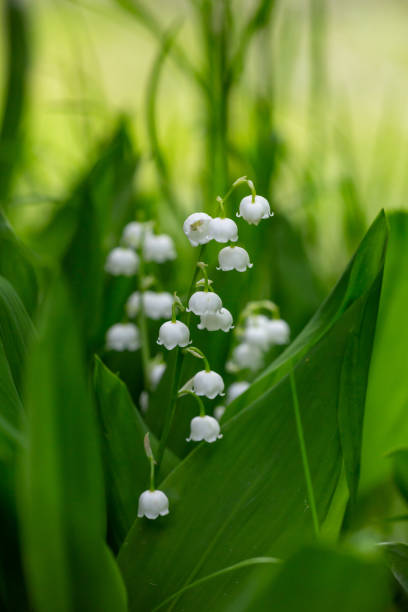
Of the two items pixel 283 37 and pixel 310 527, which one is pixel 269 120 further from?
pixel 310 527

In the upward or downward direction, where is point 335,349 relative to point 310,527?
upward

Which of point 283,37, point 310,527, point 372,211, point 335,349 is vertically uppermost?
point 283,37

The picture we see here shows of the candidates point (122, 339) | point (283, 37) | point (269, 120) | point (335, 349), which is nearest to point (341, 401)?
point (335, 349)

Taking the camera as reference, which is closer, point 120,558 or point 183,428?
point 120,558

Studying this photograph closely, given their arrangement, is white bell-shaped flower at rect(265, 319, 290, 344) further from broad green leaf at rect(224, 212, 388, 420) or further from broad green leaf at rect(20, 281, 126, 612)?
broad green leaf at rect(20, 281, 126, 612)

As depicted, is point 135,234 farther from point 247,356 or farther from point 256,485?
point 256,485

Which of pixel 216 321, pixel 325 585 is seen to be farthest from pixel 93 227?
pixel 325 585
